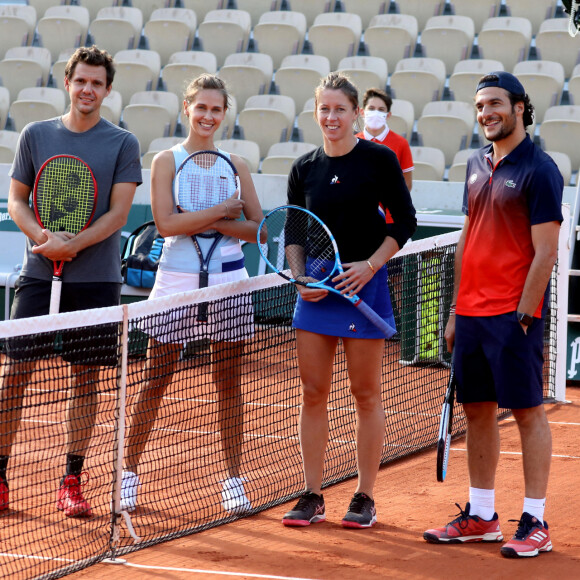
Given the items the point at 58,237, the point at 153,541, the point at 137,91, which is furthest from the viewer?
the point at 137,91

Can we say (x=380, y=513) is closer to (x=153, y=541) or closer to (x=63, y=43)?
(x=153, y=541)

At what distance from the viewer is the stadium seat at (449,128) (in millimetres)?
11594

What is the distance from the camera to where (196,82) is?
4.39 m

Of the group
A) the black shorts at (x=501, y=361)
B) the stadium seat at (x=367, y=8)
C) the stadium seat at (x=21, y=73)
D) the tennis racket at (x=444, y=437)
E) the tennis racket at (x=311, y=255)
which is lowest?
the tennis racket at (x=444, y=437)

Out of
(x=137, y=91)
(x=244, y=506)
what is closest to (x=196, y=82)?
(x=244, y=506)

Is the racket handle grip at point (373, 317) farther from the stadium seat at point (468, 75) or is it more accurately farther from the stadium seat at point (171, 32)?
the stadium seat at point (171, 32)

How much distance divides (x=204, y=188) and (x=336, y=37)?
9303mm

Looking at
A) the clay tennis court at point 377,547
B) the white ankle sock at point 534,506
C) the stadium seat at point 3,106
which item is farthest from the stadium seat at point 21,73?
the white ankle sock at point 534,506

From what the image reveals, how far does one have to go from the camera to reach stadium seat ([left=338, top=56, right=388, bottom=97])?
12125 millimetres

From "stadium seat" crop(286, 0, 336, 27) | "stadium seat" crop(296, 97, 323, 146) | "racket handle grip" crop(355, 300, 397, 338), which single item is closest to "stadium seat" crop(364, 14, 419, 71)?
"stadium seat" crop(286, 0, 336, 27)

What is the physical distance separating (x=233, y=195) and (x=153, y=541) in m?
1.52

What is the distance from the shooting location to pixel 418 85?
1234cm

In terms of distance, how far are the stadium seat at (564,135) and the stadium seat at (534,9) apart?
7.72ft

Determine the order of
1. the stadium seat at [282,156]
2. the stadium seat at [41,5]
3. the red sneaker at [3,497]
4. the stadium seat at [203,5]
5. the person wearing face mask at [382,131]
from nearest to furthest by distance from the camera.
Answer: the red sneaker at [3,497], the person wearing face mask at [382,131], the stadium seat at [282,156], the stadium seat at [203,5], the stadium seat at [41,5]
